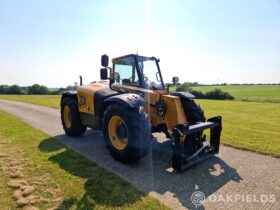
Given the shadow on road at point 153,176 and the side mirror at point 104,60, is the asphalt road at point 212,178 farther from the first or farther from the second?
the side mirror at point 104,60

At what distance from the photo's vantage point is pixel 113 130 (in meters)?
5.46

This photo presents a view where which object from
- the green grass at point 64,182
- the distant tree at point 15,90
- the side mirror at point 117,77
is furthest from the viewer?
the distant tree at point 15,90

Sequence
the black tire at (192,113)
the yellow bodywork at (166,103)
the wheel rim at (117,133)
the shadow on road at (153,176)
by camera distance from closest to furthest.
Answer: the shadow on road at (153,176) < the wheel rim at (117,133) < the yellow bodywork at (166,103) < the black tire at (192,113)

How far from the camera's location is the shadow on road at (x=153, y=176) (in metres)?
3.84

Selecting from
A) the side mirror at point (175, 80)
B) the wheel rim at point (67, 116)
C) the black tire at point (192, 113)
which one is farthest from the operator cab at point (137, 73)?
the wheel rim at point (67, 116)

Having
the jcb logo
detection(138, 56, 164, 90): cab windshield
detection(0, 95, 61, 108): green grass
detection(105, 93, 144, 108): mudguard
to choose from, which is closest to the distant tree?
detection(0, 95, 61, 108): green grass

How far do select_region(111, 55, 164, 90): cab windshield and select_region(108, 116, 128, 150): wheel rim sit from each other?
1203 mm

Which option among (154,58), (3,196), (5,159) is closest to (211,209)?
(3,196)

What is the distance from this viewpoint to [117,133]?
5.43m

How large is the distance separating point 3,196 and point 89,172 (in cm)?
151

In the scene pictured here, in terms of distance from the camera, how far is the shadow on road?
3.84m

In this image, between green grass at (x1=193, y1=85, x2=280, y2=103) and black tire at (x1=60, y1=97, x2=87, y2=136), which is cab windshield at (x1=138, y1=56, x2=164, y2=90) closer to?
black tire at (x1=60, y1=97, x2=87, y2=136)

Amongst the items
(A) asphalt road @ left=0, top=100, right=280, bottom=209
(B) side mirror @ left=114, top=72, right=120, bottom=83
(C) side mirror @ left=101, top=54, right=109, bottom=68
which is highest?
(C) side mirror @ left=101, top=54, right=109, bottom=68

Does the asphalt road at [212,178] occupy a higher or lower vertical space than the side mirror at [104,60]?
lower
